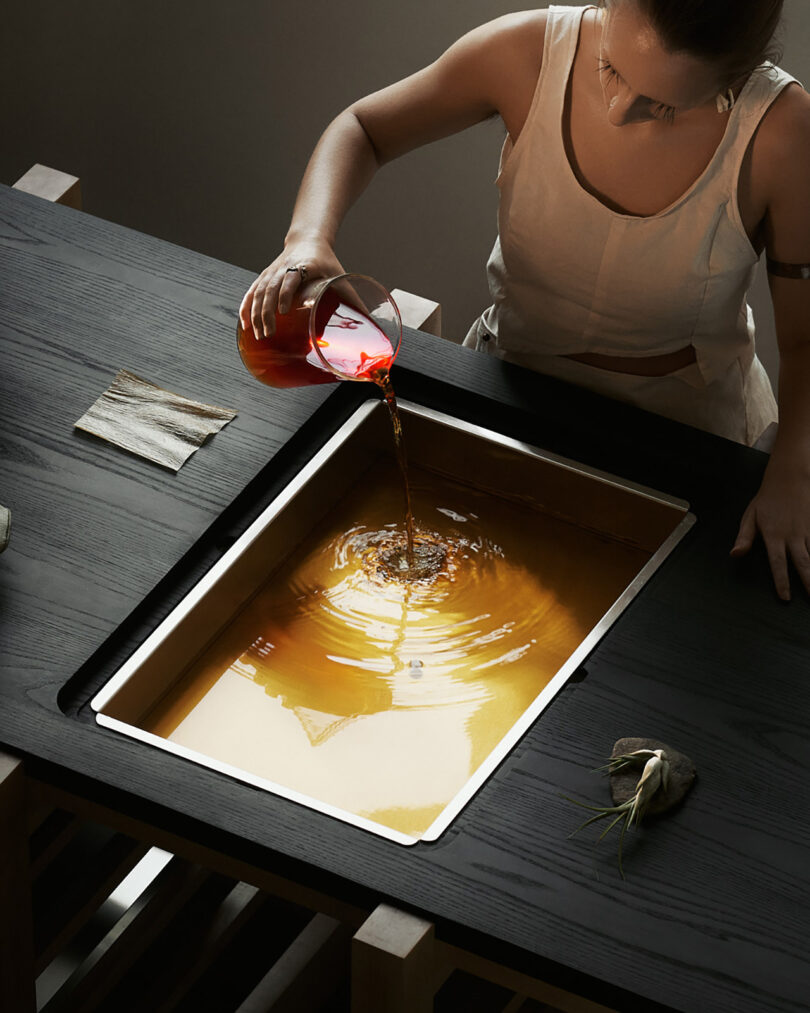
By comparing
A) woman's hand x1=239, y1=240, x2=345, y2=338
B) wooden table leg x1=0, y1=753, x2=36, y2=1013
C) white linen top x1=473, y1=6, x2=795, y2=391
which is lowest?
wooden table leg x1=0, y1=753, x2=36, y2=1013

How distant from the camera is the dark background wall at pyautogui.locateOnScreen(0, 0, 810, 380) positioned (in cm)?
276

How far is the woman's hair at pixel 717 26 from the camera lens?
1.29 meters

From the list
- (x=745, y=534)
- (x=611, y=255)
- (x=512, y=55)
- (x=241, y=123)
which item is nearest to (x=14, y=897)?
(x=745, y=534)

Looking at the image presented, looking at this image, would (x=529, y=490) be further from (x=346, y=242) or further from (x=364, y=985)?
(x=346, y=242)

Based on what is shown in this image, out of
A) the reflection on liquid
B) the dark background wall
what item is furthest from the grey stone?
the dark background wall

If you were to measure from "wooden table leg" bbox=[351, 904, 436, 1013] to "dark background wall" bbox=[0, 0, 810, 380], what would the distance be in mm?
2002

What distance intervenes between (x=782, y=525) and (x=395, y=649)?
42 centimetres

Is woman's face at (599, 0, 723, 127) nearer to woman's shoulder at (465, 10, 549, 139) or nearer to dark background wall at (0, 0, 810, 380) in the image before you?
woman's shoulder at (465, 10, 549, 139)

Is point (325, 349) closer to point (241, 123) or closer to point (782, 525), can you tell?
point (782, 525)

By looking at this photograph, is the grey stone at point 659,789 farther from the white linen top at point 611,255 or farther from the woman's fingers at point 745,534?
the white linen top at point 611,255

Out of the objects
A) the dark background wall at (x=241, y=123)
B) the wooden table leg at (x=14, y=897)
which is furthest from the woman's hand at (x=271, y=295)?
the dark background wall at (x=241, y=123)

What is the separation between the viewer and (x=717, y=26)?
1313mm

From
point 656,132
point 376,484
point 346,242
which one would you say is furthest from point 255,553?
point 346,242

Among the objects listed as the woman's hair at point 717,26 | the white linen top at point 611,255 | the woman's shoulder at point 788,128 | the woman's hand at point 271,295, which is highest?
the woman's hair at point 717,26
